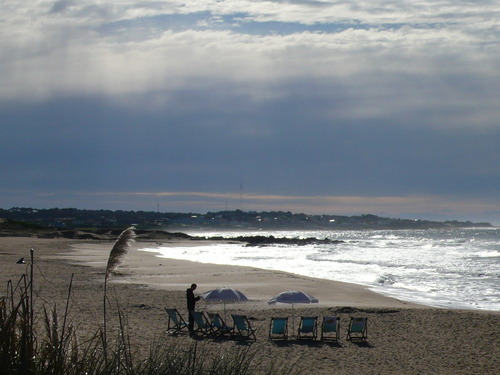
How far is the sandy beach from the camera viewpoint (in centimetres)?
1202

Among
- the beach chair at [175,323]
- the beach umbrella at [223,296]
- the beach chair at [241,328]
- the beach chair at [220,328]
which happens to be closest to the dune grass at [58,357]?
the beach chair at [241,328]

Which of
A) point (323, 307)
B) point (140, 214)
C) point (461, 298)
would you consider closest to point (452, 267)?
point (461, 298)

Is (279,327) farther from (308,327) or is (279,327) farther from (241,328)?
(241,328)

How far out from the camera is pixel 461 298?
23.6m

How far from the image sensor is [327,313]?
17672 millimetres

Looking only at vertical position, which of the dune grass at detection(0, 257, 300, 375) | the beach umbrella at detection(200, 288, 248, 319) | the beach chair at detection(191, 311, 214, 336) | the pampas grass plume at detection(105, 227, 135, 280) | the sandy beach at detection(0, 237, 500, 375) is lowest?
the sandy beach at detection(0, 237, 500, 375)

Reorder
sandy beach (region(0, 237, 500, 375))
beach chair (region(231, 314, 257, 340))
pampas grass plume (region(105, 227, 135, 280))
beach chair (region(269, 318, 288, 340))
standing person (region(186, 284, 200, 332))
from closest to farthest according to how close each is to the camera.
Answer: pampas grass plume (region(105, 227, 135, 280)), sandy beach (region(0, 237, 500, 375)), beach chair (region(231, 314, 257, 340)), beach chair (region(269, 318, 288, 340)), standing person (region(186, 284, 200, 332))

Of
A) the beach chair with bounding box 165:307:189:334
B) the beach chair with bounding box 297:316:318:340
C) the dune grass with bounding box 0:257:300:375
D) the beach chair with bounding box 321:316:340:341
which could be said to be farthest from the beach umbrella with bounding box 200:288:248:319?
the dune grass with bounding box 0:257:300:375

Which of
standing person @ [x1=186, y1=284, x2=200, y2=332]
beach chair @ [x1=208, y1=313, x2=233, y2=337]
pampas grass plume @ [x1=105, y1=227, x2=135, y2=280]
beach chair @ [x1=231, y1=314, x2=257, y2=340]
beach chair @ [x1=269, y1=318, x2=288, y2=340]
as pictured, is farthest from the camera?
standing person @ [x1=186, y1=284, x2=200, y2=332]

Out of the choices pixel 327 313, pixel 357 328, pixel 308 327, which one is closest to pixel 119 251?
pixel 308 327

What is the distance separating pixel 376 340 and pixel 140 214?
616ft

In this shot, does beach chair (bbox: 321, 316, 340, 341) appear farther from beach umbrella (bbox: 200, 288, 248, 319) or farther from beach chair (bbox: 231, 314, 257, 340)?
beach umbrella (bbox: 200, 288, 248, 319)

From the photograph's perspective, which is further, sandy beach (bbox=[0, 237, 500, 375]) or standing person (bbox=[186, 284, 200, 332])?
standing person (bbox=[186, 284, 200, 332])

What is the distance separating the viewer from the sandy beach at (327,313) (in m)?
12.0
